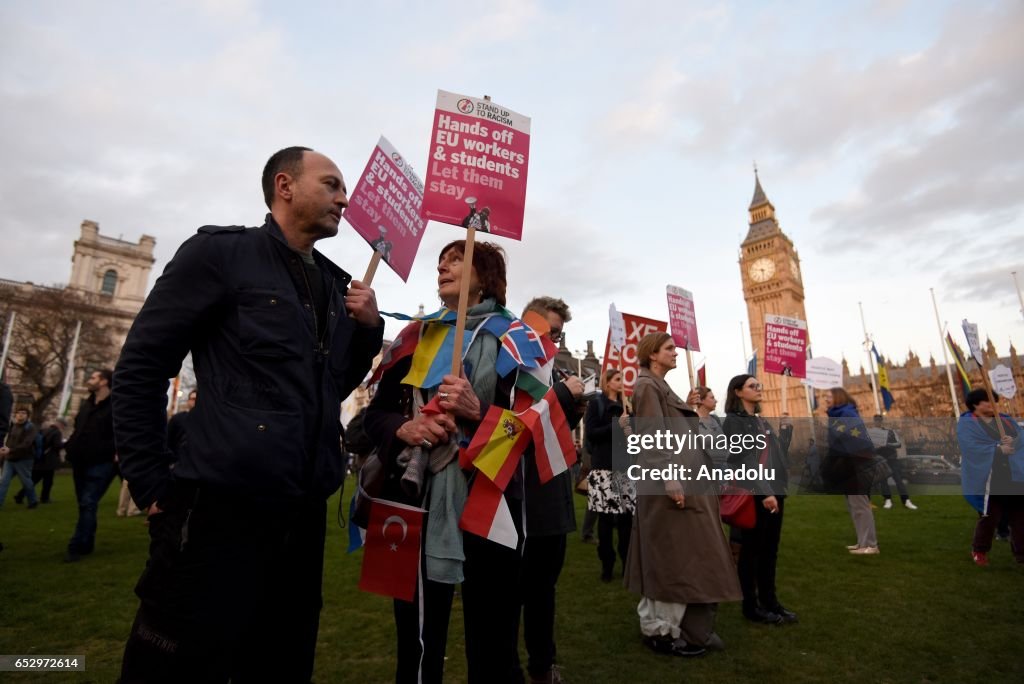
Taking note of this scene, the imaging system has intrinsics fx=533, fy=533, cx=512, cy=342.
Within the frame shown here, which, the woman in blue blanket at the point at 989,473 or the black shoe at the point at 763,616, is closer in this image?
the black shoe at the point at 763,616

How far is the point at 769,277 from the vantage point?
85.3 meters

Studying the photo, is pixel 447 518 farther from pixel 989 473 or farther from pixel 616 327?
pixel 989 473

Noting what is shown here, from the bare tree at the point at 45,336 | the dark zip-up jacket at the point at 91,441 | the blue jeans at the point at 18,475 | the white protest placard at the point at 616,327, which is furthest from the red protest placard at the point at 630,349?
the bare tree at the point at 45,336

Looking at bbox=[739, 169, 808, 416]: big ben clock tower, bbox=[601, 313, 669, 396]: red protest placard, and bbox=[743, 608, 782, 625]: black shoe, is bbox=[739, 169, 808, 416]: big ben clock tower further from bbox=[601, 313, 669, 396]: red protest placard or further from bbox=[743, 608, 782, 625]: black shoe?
bbox=[743, 608, 782, 625]: black shoe

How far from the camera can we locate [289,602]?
6.62 feet

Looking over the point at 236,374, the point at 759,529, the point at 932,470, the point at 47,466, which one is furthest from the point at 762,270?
the point at 236,374

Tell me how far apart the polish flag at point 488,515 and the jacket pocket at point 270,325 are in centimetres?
93

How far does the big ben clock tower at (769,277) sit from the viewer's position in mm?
82188

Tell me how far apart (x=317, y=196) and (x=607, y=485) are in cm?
539

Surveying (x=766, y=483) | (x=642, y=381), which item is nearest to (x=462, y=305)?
(x=642, y=381)

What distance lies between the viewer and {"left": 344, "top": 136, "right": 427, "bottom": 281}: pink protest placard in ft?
Answer: 10.4

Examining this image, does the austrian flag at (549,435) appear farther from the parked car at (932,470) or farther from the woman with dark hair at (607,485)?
the parked car at (932,470)

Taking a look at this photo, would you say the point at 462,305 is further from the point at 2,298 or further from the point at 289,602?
the point at 2,298

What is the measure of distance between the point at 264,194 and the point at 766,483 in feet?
16.6
